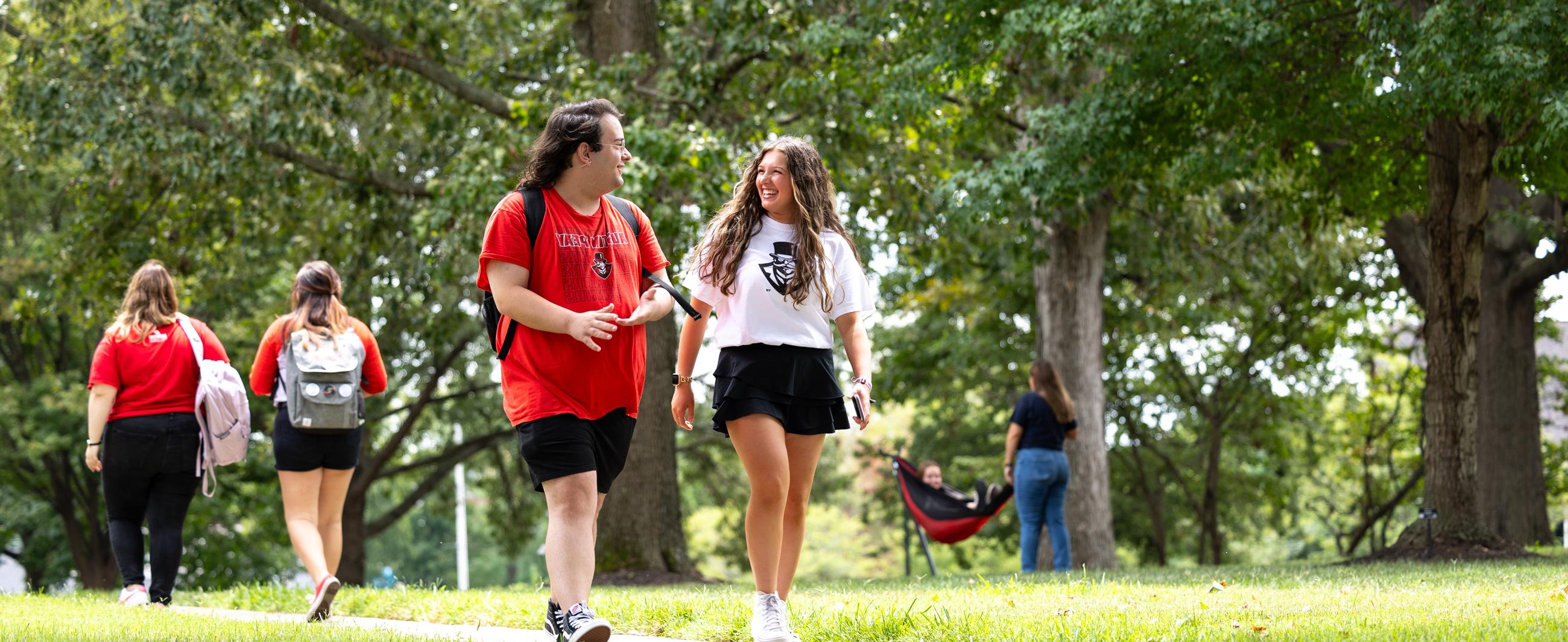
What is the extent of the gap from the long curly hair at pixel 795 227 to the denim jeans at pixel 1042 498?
612 cm

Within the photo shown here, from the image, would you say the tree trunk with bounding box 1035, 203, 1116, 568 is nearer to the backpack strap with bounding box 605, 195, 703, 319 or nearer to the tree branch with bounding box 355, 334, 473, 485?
the tree branch with bounding box 355, 334, 473, 485

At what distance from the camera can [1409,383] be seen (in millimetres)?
24906

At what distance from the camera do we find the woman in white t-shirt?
454 centimetres

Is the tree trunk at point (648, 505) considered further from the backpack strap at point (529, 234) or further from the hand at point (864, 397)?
the backpack strap at point (529, 234)

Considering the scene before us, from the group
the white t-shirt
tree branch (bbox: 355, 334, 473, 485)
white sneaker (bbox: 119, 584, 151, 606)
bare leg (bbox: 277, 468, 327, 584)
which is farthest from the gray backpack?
tree branch (bbox: 355, 334, 473, 485)

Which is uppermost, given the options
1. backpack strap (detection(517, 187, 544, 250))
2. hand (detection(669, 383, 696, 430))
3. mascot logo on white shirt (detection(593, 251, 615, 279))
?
backpack strap (detection(517, 187, 544, 250))

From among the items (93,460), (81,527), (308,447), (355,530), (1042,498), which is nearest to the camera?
(308,447)

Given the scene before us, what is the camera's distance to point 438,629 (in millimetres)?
5832

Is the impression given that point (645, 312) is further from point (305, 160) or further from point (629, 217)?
point (305, 160)

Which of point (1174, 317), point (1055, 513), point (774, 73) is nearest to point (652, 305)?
point (1055, 513)

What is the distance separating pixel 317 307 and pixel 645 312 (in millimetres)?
3095

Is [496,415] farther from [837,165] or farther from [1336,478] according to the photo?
[1336,478]

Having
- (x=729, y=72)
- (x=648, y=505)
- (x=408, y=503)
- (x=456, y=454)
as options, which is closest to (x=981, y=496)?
(x=648, y=505)

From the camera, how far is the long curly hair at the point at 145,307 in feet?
23.8
